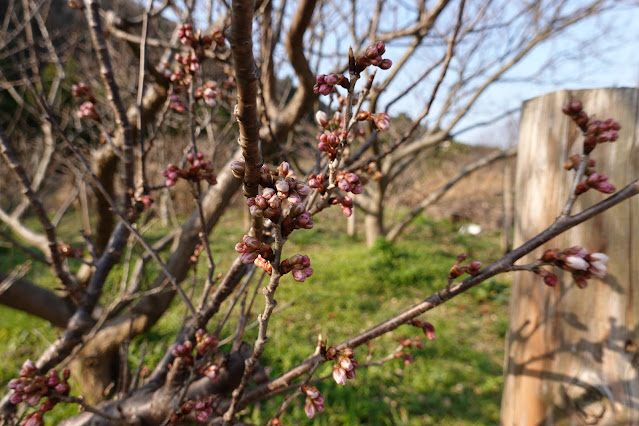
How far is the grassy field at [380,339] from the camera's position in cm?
291

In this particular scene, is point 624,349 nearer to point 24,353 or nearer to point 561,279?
point 561,279

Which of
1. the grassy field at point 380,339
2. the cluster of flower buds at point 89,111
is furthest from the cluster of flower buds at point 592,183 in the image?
the cluster of flower buds at point 89,111

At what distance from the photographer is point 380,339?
392cm

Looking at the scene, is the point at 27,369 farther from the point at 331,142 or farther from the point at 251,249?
the point at 331,142

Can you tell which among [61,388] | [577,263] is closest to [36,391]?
[61,388]

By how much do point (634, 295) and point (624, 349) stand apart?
183 mm

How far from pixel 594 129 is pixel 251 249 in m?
→ 0.95

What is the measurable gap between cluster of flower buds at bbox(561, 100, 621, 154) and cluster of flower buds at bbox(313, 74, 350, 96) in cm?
71

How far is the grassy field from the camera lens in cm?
291

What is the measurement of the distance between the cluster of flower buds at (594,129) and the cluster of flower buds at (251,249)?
0.90m

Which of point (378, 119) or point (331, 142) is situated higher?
point (378, 119)

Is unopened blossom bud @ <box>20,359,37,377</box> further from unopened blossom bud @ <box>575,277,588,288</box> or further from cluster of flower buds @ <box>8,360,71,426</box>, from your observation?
unopened blossom bud @ <box>575,277,588,288</box>

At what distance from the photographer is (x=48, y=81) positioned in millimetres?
9375

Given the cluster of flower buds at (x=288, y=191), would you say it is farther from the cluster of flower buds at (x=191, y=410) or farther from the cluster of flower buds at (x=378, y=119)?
the cluster of flower buds at (x=191, y=410)
